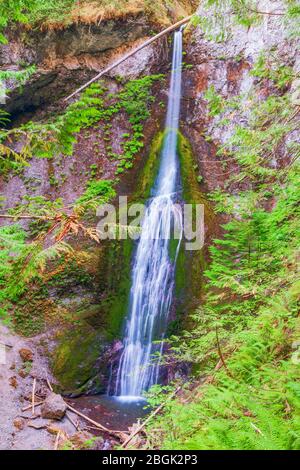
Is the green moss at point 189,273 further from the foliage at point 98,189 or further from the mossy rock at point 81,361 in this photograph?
A: the foliage at point 98,189

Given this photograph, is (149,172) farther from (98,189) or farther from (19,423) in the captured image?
(19,423)

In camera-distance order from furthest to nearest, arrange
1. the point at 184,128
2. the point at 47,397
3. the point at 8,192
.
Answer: the point at 8,192 → the point at 184,128 → the point at 47,397

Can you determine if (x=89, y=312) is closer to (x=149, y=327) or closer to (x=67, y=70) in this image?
(x=149, y=327)

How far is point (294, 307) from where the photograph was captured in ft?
12.4

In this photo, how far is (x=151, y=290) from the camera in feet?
27.7

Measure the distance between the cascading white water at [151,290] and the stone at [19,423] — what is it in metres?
2.40

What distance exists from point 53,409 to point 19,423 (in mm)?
575

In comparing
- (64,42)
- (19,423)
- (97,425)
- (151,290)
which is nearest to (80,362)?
(97,425)

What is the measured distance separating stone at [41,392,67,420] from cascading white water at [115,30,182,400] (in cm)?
177

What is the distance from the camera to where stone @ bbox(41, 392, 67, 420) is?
6.03 meters

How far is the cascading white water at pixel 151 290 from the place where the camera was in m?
7.78

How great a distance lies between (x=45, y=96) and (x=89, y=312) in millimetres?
8527

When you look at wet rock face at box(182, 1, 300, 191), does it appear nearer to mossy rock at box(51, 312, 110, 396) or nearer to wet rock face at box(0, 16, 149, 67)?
wet rock face at box(0, 16, 149, 67)

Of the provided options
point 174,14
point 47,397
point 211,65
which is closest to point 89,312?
point 47,397
